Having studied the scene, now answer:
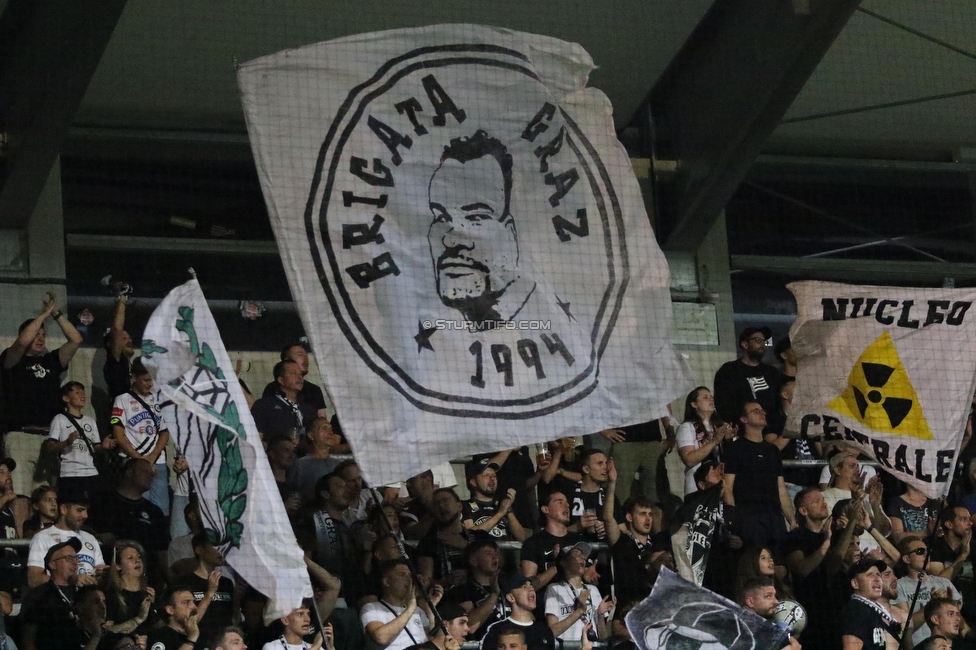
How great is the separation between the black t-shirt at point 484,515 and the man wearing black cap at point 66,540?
1968 mm

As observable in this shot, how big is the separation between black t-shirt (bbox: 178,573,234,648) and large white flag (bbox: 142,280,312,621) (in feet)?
1.98

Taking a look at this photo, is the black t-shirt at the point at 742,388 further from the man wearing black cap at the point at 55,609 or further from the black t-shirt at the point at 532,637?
the man wearing black cap at the point at 55,609

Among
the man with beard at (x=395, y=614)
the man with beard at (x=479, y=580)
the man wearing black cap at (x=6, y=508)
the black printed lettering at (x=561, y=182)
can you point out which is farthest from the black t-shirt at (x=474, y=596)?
the man wearing black cap at (x=6, y=508)

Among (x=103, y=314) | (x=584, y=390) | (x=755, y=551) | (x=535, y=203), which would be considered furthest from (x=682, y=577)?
(x=103, y=314)

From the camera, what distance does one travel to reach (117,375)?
1109cm

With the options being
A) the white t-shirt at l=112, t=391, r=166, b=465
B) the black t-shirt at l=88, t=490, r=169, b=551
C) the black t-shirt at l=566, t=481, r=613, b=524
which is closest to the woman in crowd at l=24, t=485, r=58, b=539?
the black t-shirt at l=88, t=490, r=169, b=551

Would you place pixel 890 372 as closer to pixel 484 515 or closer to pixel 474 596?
pixel 484 515

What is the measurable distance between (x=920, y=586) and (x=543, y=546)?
7.41 ft

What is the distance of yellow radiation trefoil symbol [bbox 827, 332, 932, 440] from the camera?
10305 millimetres

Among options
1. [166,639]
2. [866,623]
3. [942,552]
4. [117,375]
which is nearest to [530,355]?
[166,639]

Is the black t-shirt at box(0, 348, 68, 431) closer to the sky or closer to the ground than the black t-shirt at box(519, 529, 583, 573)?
closer to the sky

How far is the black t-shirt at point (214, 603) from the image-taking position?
8844 millimetres

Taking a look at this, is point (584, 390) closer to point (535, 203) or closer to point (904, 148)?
point (535, 203)

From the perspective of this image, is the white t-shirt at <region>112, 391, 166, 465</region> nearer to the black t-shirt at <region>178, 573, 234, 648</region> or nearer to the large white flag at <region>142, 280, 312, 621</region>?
the black t-shirt at <region>178, 573, 234, 648</region>
